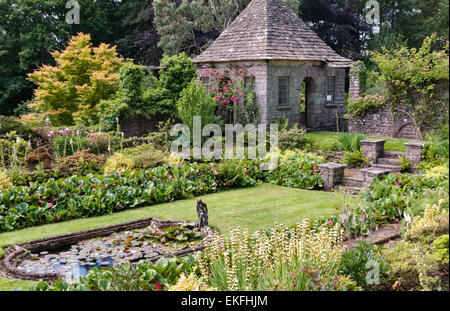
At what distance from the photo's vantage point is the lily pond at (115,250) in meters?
7.00

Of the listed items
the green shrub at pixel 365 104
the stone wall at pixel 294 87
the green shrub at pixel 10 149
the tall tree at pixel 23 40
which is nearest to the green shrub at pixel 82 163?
the green shrub at pixel 10 149

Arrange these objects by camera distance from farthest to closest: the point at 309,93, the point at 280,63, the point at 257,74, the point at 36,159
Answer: the point at 309,93, the point at 280,63, the point at 257,74, the point at 36,159

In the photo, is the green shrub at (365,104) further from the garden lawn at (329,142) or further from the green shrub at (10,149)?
the green shrub at (10,149)

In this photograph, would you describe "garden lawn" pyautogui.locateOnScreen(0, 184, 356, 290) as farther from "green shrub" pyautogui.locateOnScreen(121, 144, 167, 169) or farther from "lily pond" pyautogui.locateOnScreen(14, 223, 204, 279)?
"green shrub" pyautogui.locateOnScreen(121, 144, 167, 169)

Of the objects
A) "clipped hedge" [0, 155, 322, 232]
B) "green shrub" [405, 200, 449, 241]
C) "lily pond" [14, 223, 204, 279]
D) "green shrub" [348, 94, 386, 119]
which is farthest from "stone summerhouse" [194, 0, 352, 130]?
"green shrub" [405, 200, 449, 241]

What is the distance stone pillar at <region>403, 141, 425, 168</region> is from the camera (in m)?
11.6

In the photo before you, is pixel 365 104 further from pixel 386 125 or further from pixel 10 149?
pixel 10 149

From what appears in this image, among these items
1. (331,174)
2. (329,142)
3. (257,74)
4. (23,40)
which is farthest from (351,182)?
(23,40)

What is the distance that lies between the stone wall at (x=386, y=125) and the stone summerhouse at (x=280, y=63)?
8.09 feet

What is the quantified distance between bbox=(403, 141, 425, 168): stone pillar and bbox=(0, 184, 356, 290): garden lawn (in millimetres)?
2422

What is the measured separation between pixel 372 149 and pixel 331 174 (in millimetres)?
1941

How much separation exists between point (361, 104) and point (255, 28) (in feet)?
16.5

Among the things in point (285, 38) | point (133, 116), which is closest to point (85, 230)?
point (133, 116)

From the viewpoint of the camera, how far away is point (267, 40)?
56.2ft
